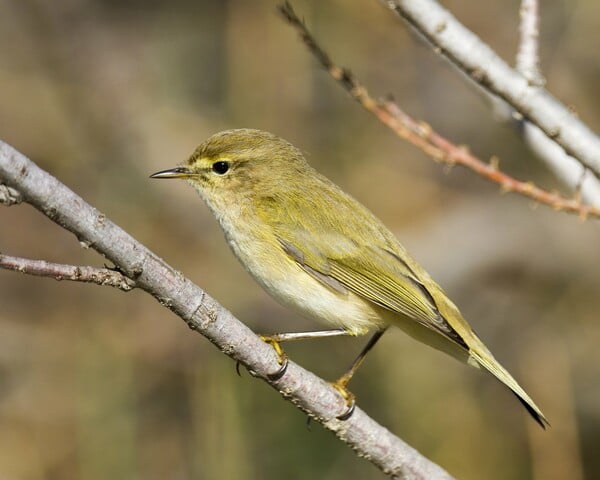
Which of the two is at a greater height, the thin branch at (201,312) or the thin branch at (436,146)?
the thin branch at (436,146)

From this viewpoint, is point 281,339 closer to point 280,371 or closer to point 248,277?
point 280,371

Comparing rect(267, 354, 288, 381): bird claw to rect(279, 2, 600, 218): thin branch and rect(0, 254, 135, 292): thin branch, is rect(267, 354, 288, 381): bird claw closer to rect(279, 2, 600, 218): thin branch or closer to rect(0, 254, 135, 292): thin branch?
rect(0, 254, 135, 292): thin branch

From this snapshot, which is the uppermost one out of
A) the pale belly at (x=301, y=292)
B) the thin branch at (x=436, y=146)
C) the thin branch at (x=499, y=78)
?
the thin branch at (x=499, y=78)

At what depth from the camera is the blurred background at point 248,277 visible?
6.06m

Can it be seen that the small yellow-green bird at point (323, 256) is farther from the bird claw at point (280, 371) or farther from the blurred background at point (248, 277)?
the blurred background at point (248, 277)

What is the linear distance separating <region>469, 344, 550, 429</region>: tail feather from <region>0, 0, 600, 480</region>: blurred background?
1942mm

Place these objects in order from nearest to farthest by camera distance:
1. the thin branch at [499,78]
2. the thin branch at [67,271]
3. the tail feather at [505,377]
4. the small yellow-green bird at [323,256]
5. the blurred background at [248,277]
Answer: the thin branch at [67,271] < the thin branch at [499,78] < the tail feather at [505,377] < the small yellow-green bird at [323,256] < the blurred background at [248,277]

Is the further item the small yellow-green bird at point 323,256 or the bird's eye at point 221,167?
the bird's eye at point 221,167

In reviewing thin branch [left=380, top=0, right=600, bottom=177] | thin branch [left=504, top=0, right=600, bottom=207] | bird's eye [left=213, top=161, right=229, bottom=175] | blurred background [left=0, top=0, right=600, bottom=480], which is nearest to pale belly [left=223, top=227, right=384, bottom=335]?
bird's eye [left=213, top=161, right=229, bottom=175]

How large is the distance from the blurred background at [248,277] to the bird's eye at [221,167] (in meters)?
1.74

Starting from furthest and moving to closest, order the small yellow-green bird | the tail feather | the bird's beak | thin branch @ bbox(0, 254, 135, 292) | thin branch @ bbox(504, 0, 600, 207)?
1. the bird's beak
2. the small yellow-green bird
3. the tail feather
4. thin branch @ bbox(504, 0, 600, 207)
5. thin branch @ bbox(0, 254, 135, 292)

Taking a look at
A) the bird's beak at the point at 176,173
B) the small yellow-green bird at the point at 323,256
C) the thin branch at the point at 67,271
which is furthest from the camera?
the bird's beak at the point at 176,173

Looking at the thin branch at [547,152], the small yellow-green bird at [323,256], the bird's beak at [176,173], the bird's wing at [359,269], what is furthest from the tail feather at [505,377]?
the bird's beak at [176,173]

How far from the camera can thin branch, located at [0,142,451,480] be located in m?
2.38
